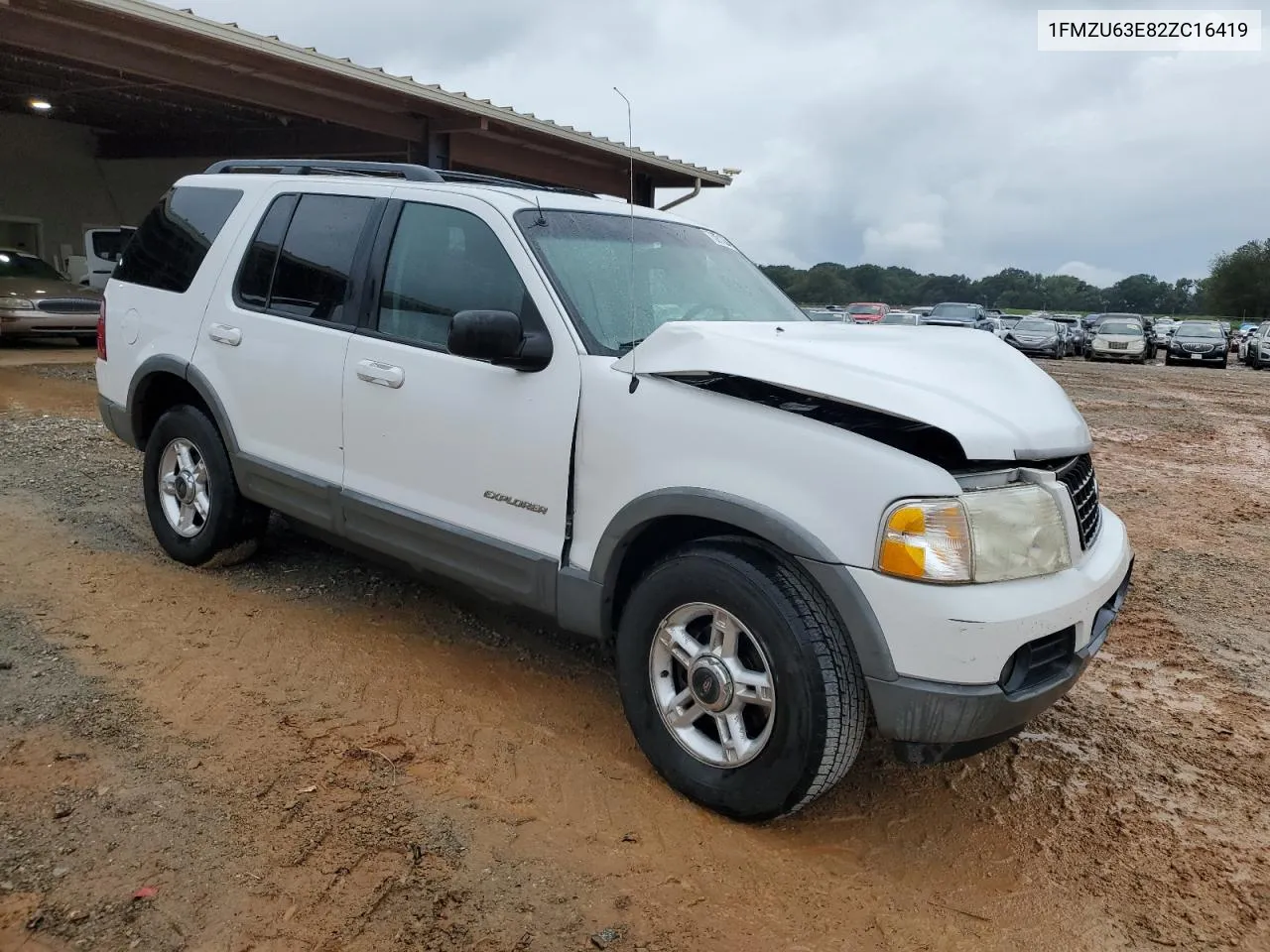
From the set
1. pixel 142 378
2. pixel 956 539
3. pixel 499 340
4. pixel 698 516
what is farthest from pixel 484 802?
pixel 142 378

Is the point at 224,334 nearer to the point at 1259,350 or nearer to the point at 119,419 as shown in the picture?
the point at 119,419

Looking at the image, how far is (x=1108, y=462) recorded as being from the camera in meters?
9.91

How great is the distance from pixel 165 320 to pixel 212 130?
1562 centimetres

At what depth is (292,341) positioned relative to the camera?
4199 millimetres

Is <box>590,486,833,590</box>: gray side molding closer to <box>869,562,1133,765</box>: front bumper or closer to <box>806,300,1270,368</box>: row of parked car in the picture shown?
<box>869,562,1133,765</box>: front bumper

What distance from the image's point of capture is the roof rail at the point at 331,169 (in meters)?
4.09

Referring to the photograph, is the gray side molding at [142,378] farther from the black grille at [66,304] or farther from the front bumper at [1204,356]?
the front bumper at [1204,356]

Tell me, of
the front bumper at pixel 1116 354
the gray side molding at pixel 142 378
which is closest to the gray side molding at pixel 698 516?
the gray side molding at pixel 142 378

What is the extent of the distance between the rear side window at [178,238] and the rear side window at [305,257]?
16.6 inches

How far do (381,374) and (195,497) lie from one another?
1.72 meters

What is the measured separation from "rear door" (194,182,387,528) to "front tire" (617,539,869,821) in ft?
5.79

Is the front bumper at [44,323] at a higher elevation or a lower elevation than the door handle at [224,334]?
lower

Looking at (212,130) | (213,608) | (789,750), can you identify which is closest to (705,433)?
(789,750)

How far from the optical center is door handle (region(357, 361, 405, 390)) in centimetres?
373
